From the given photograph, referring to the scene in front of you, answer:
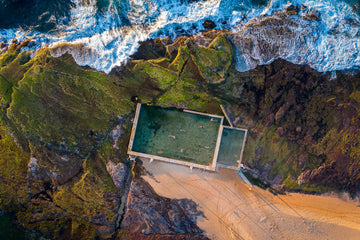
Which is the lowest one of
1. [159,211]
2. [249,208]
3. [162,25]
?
[159,211]

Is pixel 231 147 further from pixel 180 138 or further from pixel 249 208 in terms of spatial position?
pixel 249 208

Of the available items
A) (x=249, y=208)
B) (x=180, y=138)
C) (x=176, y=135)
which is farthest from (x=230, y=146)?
(x=249, y=208)

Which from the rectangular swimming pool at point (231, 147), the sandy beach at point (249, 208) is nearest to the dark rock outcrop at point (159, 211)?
the sandy beach at point (249, 208)

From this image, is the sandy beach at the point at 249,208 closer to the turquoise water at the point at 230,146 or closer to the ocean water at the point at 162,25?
the turquoise water at the point at 230,146

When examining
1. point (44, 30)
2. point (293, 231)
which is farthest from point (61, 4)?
point (293, 231)

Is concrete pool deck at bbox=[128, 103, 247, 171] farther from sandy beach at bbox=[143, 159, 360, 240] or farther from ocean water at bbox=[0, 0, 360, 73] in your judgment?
ocean water at bbox=[0, 0, 360, 73]

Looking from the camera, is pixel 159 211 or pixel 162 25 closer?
pixel 162 25

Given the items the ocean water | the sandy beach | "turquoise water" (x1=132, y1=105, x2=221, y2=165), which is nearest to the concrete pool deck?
"turquoise water" (x1=132, y1=105, x2=221, y2=165)
